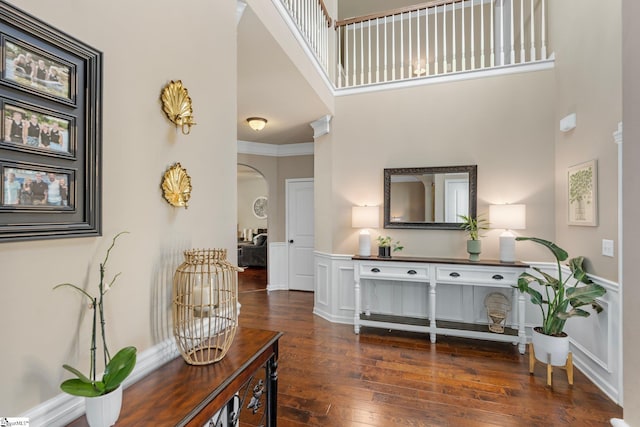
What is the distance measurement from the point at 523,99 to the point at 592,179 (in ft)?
4.49

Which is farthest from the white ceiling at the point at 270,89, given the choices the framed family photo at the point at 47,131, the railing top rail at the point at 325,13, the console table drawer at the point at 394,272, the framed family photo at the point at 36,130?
the console table drawer at the point at 394,272

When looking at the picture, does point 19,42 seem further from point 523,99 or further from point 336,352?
point 523,99

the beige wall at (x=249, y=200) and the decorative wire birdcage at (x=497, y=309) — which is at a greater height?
the beige wall at (x=249, y=200)

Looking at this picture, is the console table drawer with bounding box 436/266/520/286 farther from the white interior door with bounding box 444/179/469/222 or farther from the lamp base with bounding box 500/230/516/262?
the white interior door with bounding box 444/179/469/222

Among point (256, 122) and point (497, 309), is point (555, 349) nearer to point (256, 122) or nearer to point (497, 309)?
point (497, 309)

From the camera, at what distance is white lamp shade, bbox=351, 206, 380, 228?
156 inches

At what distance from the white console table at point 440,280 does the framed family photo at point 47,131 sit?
123 inches

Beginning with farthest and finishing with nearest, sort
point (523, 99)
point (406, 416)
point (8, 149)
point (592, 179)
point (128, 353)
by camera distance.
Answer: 1. point (523, 99)
2. point (592, 179)
3. point (406, 416)
4. point (128, 353)
5. point (8, 149)

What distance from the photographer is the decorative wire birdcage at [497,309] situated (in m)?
3.46

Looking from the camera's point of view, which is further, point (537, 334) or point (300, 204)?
point (300, 204)

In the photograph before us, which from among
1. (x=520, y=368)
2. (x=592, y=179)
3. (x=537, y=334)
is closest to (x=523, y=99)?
(x=592, y=179)

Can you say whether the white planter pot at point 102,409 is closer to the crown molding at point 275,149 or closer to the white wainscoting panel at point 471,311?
the white wainscoting panel at point 471,311

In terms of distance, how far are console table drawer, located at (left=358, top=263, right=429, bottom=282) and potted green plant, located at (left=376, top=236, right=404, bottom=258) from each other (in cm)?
16

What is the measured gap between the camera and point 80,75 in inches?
38.1
